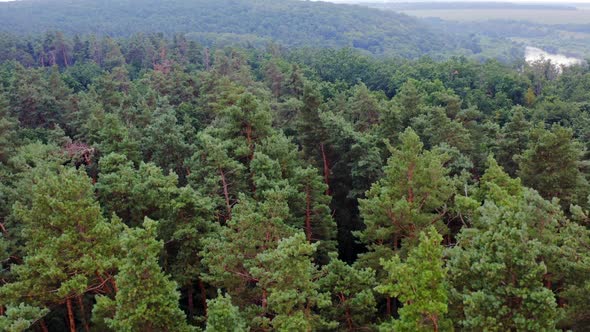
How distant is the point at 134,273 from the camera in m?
16.5

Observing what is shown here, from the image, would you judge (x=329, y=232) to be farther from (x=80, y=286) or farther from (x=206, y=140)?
(x=80, y=286)

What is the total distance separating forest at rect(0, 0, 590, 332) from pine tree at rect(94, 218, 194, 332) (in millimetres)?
67

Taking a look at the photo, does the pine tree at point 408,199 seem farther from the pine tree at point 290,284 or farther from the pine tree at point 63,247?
the pine tree at point 63,247

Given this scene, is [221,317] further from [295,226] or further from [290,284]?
[295,226]

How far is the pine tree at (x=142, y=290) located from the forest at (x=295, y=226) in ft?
0.22

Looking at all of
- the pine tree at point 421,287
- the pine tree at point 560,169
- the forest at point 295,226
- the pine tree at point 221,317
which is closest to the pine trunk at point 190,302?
the forest at point 295,226

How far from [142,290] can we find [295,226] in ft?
37.1

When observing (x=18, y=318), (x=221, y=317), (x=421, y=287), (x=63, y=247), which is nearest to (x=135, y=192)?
(x=63, y=247)

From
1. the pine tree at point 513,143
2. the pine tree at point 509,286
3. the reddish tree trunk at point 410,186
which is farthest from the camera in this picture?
the pine tree at point 513,143

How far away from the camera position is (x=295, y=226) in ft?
87.1

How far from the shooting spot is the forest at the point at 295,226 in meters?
15.4

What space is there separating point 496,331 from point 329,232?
14.5 meters

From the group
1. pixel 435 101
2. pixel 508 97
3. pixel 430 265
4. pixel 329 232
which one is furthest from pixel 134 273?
pixel 508 97

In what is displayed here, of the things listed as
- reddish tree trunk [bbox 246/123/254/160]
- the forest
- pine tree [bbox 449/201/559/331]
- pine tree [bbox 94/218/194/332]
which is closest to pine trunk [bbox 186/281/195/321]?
the forest
